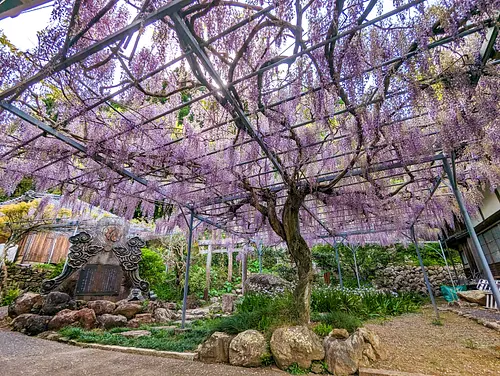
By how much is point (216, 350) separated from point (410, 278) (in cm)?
992

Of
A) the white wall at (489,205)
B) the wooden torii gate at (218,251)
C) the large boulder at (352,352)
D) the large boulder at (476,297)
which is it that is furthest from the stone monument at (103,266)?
the white wall at (489,205)

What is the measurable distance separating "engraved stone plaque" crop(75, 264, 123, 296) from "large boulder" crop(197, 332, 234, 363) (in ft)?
17.9

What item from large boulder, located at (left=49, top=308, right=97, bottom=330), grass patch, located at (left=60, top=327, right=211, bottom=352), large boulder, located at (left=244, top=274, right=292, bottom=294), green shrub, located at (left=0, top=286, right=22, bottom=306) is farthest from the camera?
large boulder, located at (left=244, top=274, right=292, bottom=294)

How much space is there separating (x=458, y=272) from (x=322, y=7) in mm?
12396

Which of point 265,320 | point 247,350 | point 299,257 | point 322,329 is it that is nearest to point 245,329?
point 265,320

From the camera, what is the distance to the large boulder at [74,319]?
17.0 ft

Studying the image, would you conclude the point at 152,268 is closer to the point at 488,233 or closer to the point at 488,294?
the point at 488,294

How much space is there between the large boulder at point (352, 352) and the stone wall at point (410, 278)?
28.5 feet

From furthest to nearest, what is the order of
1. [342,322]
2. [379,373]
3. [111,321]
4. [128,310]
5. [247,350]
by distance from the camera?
[128,310], [111,321], [342,322], [247,350], [379,373]

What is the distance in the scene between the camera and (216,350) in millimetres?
2957

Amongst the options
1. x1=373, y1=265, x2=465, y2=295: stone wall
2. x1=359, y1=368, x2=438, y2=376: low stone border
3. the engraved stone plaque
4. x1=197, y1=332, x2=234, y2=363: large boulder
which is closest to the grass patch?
x1=197, y1=332, x2=234, y2=363: large boulder

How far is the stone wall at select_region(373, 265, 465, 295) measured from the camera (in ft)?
31.1

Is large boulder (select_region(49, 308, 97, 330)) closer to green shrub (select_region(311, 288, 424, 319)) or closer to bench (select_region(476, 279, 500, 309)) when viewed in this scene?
green shrub (select_region(311, 288, 424, 319))

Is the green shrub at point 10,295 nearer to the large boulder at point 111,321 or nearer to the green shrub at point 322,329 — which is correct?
the large boulder at point 111,321
